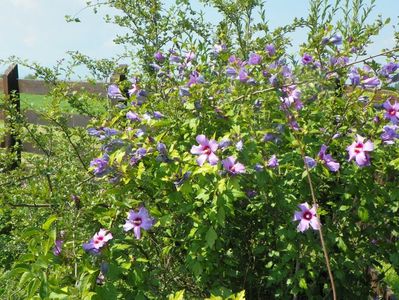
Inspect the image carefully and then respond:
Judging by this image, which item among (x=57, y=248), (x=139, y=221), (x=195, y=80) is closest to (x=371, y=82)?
(x=195, y=80)

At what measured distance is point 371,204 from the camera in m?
2.28

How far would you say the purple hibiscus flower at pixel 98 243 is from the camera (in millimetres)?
1970

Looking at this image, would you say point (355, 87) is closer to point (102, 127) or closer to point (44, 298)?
point (102, 127)

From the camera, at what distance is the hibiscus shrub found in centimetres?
203

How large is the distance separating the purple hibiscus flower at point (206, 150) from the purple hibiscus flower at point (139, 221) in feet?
0.89

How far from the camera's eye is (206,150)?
1.98m

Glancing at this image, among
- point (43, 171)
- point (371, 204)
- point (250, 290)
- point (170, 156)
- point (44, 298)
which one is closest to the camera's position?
point (44, 298)

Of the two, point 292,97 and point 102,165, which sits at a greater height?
point 292,97

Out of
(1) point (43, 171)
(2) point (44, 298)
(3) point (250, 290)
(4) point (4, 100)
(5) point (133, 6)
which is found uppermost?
(5) point (133, 6)

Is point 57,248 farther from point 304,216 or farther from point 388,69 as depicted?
point 388,69

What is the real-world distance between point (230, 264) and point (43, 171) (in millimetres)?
1069

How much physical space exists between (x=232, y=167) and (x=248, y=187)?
1.43 ft

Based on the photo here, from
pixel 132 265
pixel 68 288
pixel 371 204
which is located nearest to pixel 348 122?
pixel 371 204

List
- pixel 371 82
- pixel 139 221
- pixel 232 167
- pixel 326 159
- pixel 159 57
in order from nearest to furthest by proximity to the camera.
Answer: pixel 232 167
pixel 139 221
pixel 326 159
pixel 371 82
pixel 159 57
